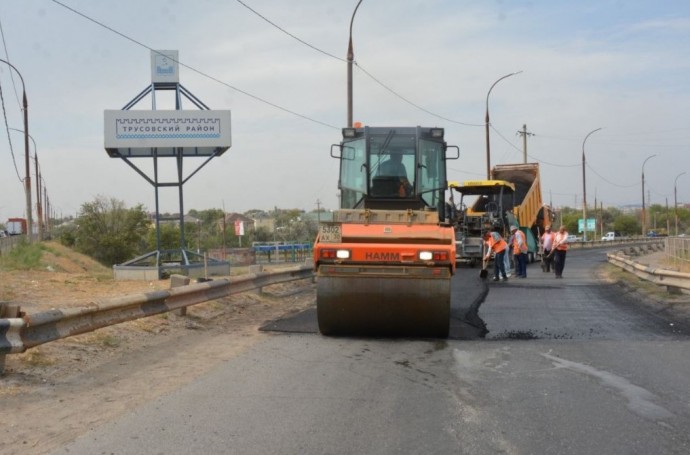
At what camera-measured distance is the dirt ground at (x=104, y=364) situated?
549cm

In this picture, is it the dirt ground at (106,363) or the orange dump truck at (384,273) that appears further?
the orange dump truck at (384,273)

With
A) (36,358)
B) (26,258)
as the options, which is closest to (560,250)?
(36,358)

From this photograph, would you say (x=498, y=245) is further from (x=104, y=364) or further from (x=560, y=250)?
(x=104, y=364)

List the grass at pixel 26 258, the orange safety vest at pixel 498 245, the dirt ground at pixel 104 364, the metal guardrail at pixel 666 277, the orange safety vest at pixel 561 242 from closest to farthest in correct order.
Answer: the dirt ground at pixel 104 364 → the metal guardrail at pixel 666 277 → the orange safety vest at pixel 498 245 → the orange safety vest at pixel 561 242 → the grass at pixel 26 258

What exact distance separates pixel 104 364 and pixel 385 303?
11.4ft

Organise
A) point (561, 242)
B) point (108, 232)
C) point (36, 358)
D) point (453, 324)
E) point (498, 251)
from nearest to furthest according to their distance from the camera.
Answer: point (36, 358), point (453, 324), point (498, 251), point (561, 242), point (108, 232)

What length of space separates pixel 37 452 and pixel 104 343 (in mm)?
4011

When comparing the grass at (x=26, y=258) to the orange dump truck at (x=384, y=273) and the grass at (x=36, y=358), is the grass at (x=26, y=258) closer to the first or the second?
the grass at (x=36, y=358)

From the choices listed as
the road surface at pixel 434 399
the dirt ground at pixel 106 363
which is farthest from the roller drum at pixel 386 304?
the dirt ground at pixel 106 363

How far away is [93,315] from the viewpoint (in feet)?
26.0

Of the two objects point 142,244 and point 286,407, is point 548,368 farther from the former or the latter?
point 142,244

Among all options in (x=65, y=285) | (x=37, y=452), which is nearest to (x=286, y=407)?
(x=37, y=452)

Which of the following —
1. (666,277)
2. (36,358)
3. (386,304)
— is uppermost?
(386,304)

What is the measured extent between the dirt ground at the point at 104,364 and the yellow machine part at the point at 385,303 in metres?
1.20
